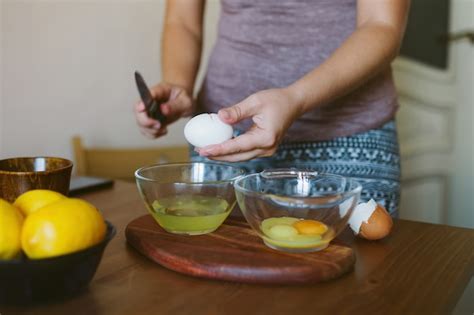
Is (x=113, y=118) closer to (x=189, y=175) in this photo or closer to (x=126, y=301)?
(x=189, y=175)

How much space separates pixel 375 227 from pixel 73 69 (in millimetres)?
1305

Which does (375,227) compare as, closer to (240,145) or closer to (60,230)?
(240,145)

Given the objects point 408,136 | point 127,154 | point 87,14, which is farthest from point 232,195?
point 408,136

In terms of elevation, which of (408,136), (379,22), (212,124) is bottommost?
(408,136)

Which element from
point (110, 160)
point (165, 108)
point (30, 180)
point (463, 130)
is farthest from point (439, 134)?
point (30, 180)

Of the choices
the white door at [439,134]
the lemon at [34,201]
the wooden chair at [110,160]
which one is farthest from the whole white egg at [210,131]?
the white door at [439,134]

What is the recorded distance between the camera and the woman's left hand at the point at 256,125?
2.58 ft

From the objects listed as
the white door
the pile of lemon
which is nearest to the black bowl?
the pile of lemon

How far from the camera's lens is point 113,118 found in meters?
1.95

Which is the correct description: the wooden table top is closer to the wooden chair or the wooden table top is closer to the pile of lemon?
the pile of lemon

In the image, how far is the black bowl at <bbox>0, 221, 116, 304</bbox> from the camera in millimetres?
535

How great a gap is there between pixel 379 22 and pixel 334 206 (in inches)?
17.7

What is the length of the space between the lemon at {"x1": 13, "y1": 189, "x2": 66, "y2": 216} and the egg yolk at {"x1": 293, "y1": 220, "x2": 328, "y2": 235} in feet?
0.91

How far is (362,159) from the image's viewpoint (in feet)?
3.65
